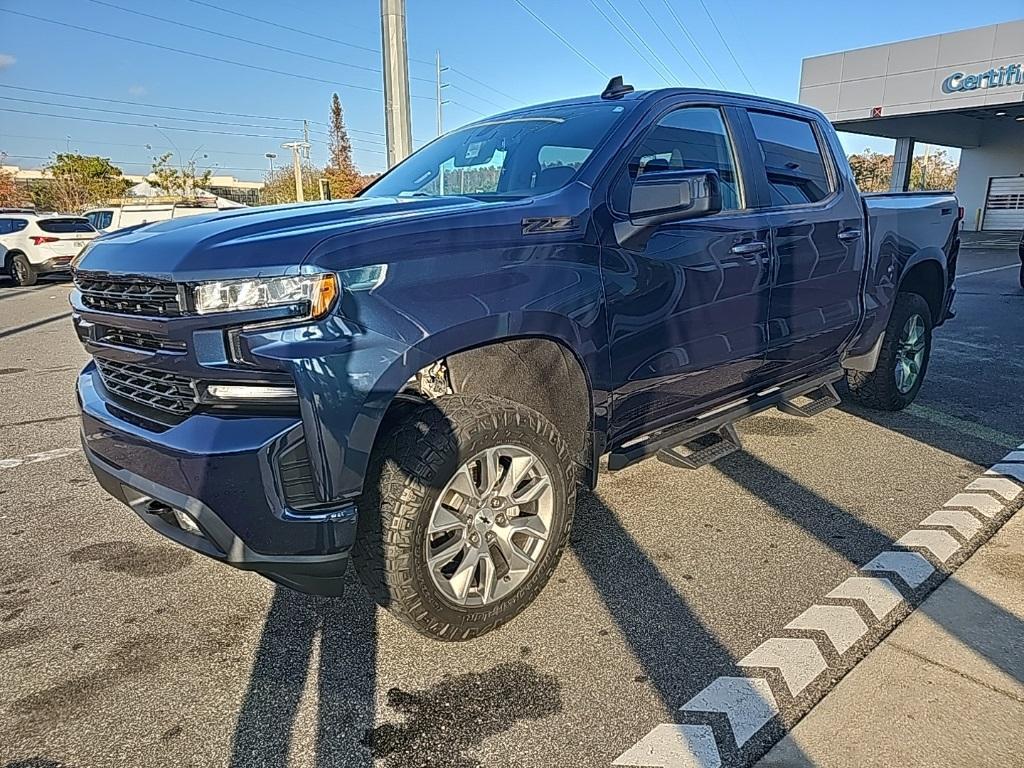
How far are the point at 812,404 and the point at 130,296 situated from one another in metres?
3.81

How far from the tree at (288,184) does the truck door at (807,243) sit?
46.1 m

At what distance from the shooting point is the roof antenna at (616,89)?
3493 millimetres

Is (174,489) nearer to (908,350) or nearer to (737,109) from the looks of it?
(737,109)

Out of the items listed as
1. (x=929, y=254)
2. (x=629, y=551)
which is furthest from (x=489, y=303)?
(x=929, y=254)

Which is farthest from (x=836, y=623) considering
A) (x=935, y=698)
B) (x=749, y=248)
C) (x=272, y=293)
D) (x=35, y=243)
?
(x=35, y=243)

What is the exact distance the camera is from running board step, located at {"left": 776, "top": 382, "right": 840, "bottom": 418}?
4.32m

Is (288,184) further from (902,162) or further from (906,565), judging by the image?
(906,565)

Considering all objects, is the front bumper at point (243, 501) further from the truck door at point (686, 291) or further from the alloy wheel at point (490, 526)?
the truck door at point (686, 291)

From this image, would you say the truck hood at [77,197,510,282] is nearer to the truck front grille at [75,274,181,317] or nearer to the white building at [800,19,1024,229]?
the truck front grille at [75,274,181,317]

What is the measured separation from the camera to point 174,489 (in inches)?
87.0

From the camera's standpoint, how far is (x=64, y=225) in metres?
15.8

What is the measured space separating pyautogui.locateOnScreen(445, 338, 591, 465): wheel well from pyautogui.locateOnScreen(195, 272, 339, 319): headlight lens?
57cm

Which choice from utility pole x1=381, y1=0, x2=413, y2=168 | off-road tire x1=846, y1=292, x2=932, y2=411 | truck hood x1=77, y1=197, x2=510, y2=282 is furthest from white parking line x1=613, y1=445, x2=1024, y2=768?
utility pole x1=381, y1=0, x2=413, y2=168

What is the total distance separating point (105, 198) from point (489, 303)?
44.7 m
